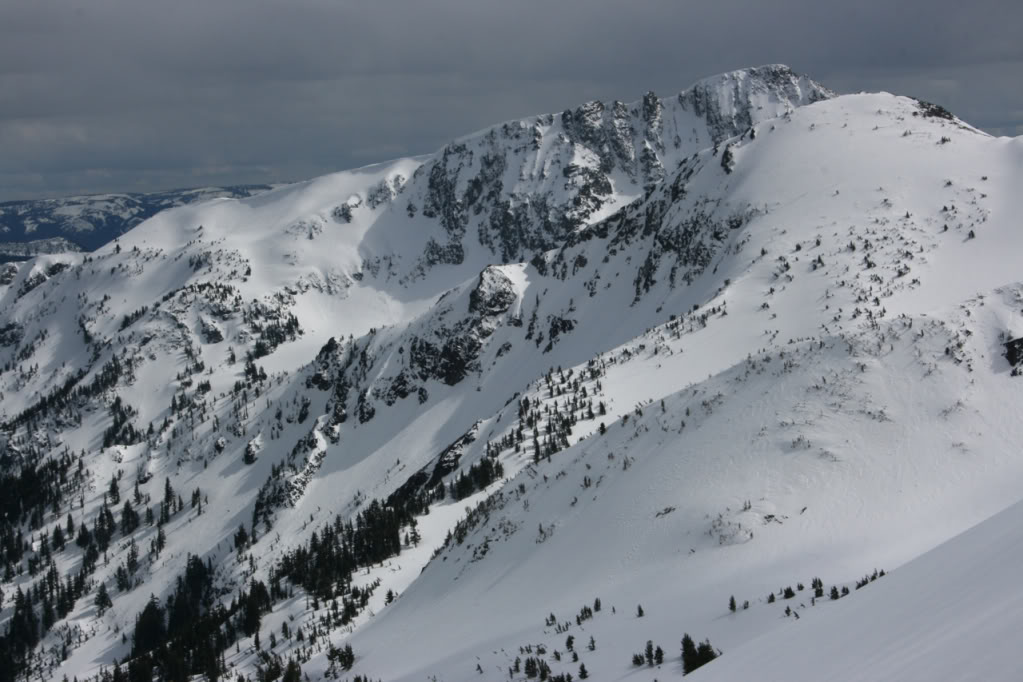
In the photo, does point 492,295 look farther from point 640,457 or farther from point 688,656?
point 688,656

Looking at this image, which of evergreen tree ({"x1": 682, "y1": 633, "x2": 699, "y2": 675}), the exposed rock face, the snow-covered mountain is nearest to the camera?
evergreen tree ({"x1": 682, "y1": 633, "x2": 699, "y2": 675})

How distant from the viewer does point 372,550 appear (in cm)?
7006

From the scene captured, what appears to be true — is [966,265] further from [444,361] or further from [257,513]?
[257,513]

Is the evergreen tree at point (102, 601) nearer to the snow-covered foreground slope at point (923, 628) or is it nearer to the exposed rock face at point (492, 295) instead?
the exposed rock face at point (492, 295)

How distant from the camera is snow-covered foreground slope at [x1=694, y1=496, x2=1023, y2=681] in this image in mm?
7691

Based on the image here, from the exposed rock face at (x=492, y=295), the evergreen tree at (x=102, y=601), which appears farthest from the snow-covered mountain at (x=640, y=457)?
the evergreen tree at (x=102, y=601)

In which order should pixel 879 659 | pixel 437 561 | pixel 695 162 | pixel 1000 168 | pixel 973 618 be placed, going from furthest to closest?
pixel 695 162 → pixel 1000 168 → pixel 437 561 → pixel 879 659 → pixel 973 618

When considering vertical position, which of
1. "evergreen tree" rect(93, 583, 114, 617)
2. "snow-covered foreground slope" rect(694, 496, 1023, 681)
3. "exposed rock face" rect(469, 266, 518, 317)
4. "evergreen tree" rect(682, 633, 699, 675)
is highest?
"exposed rock face" rect(469, 266, 518, 317)

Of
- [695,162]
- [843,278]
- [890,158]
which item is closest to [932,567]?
[843,278]

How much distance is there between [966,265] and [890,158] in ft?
135

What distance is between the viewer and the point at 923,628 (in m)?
9.42

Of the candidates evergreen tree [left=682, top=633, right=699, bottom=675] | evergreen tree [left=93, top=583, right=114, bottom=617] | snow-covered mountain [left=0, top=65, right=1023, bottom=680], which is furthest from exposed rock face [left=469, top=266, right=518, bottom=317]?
evergreen tree [left=682, top=633, right=699, bottom=675]

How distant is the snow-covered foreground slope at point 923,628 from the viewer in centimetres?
769

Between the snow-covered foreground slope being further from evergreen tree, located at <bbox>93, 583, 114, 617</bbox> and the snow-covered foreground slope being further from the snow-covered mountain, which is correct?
evergreen tree, located at <bbox>93, 583, 114, 617</bbox>
